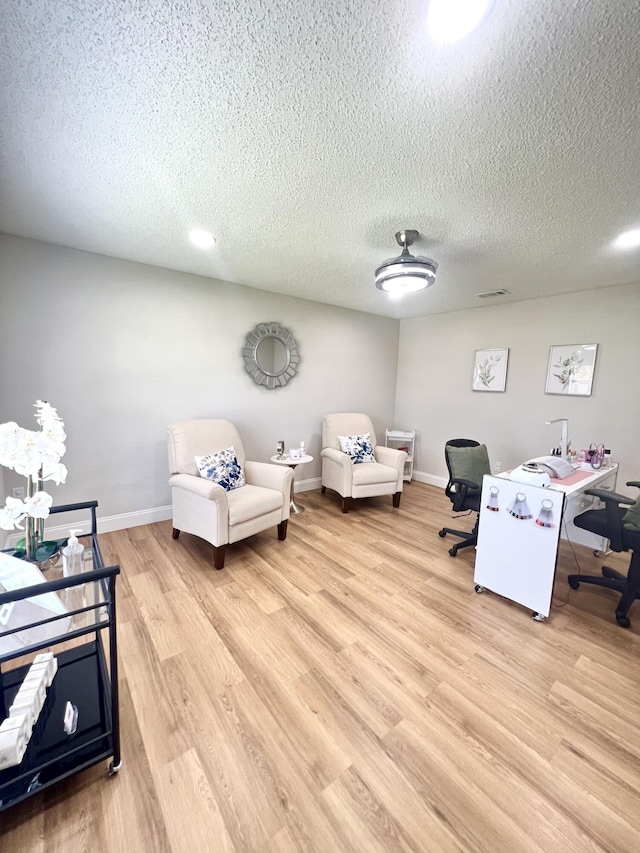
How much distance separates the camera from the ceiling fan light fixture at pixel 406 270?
7.05 feet

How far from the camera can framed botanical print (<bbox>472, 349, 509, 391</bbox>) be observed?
154 inches

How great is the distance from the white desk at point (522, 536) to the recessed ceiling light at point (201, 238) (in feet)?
8.46

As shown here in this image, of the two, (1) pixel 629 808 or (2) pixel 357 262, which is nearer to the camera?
(1) pixel 629 808

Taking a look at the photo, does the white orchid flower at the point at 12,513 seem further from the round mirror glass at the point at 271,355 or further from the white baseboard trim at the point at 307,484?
the white baseboard trim at the point at 307,484

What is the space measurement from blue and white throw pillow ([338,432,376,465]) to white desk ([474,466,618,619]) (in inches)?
67.8

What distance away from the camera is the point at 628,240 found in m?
2.20

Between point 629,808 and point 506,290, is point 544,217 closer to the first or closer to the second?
point 506,290

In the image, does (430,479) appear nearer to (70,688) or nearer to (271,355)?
(271,355)

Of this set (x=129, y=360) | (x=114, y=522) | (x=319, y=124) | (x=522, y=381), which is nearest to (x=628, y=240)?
(x=522, y=381)

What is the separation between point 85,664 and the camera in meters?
1.43

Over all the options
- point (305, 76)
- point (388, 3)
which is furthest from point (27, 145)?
point (388, 3)

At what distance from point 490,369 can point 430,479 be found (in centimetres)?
168

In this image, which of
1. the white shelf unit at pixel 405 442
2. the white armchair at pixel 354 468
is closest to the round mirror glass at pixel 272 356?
the white armchair at pixel 354 468

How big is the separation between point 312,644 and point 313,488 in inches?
102
